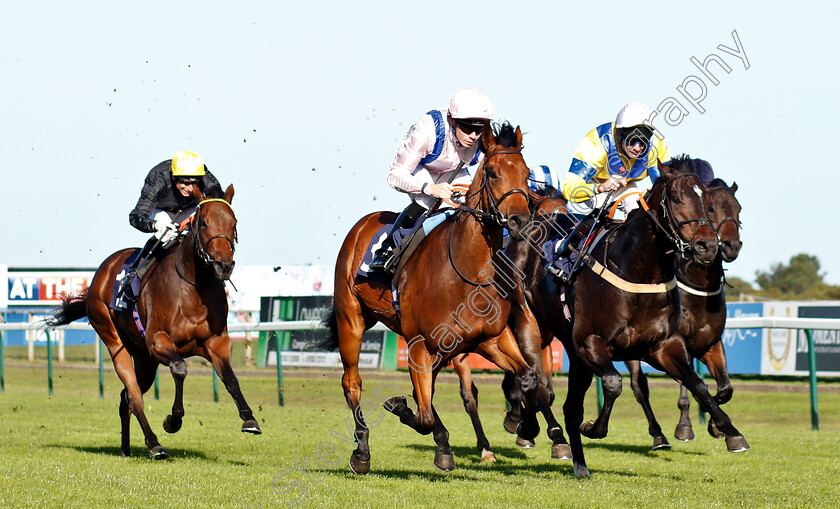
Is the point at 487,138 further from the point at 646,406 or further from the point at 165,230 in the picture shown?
the point at 646,406

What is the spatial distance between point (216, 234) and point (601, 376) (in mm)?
2965

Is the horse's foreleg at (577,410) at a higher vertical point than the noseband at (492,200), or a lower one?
lower

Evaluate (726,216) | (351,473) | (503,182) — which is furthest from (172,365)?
(726,216)

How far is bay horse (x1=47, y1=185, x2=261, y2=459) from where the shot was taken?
7262 millimetres

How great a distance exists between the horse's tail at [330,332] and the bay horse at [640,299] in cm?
179

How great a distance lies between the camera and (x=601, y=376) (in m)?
6.23

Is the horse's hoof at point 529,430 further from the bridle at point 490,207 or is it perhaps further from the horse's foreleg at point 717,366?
the horse's foreleg at point 717,366

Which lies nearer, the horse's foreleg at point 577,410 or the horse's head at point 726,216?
the horse's foreleg at point 577,410

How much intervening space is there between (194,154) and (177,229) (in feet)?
2.08

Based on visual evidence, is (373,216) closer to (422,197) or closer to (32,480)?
(422,197)

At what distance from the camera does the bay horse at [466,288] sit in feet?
18.0

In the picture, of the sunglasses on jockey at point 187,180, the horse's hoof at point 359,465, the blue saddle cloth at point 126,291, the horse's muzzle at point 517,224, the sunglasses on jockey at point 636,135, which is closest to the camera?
the horse's muzzle at point 517,224

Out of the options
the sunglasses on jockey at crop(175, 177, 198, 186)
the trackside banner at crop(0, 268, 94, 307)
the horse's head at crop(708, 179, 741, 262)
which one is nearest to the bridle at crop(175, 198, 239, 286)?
the sunglasses on jockey at crop(175, 177, 198, 186)

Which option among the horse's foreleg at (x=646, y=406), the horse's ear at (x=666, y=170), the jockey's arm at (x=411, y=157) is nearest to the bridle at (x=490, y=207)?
the jockey's arm at (x=411, y=157)
